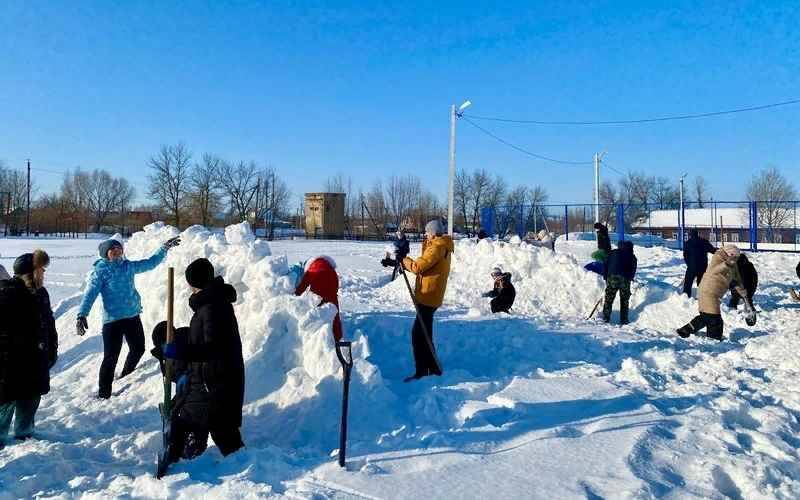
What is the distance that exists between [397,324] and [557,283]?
5.25 m

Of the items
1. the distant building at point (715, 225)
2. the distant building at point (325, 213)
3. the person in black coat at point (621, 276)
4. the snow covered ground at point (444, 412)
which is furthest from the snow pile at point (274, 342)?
the distant building at point (325, 213)

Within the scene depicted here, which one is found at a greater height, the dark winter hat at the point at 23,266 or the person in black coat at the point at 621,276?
the dark winter hat at the point at 23,266

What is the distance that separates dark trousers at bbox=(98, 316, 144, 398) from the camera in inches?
223

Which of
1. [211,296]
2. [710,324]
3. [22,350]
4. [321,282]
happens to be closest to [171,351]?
[211,296]

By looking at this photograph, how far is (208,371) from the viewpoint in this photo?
379 cm

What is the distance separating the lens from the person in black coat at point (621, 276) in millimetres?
9789

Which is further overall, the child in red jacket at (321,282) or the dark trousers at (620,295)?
the dark trousers at (620,295)

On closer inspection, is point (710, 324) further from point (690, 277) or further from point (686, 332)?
point (690, 277)

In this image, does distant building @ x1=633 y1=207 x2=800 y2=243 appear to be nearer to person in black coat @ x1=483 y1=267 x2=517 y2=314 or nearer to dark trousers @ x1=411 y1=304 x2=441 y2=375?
person in black coat @ x1=483 y1=267 x2=517 y2=314

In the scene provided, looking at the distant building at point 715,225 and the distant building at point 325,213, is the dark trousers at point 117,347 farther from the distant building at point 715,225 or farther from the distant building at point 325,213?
the distant building at point 325,213

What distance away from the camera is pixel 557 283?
468 inches

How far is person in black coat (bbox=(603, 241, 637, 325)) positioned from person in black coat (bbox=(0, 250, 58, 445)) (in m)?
8.54

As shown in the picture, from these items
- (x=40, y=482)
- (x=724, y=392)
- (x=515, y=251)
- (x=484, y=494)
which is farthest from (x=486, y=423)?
(x=515, y=251)

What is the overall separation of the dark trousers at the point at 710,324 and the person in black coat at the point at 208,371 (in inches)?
294
